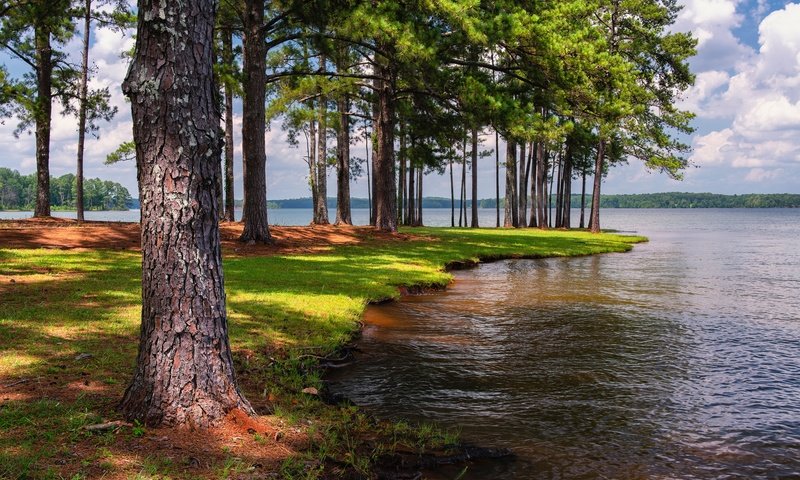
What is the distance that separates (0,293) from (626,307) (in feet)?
38.2

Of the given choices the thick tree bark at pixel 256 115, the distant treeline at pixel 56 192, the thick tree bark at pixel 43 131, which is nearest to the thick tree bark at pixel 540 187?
the thick tree bark at pixel 256 115

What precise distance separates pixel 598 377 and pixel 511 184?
124 feet

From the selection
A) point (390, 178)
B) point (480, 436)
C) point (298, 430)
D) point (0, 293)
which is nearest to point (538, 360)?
point (480, 436)

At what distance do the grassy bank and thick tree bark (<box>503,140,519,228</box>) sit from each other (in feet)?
98.4

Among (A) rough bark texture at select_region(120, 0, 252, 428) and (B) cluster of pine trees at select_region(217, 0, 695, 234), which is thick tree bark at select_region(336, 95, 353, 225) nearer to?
(B) cluster of pine trees at select_region(217, 0, 695, 234)

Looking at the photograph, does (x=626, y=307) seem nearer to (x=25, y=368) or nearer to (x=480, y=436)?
(x=480, y=436)

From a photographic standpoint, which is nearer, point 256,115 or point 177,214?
point 177,214

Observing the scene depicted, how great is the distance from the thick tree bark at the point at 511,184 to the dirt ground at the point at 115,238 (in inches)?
922

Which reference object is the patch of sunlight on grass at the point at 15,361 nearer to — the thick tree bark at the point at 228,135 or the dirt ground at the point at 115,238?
the dirt ground at the point at 115,238

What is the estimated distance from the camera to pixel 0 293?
8.92 metres

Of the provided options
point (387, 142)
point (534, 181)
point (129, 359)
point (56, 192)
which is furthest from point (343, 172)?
point (56, 192)

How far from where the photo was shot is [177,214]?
4.12 m

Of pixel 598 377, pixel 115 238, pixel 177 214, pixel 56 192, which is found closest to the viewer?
pixel 177 214

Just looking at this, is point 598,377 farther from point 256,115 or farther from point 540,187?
point 540,187
